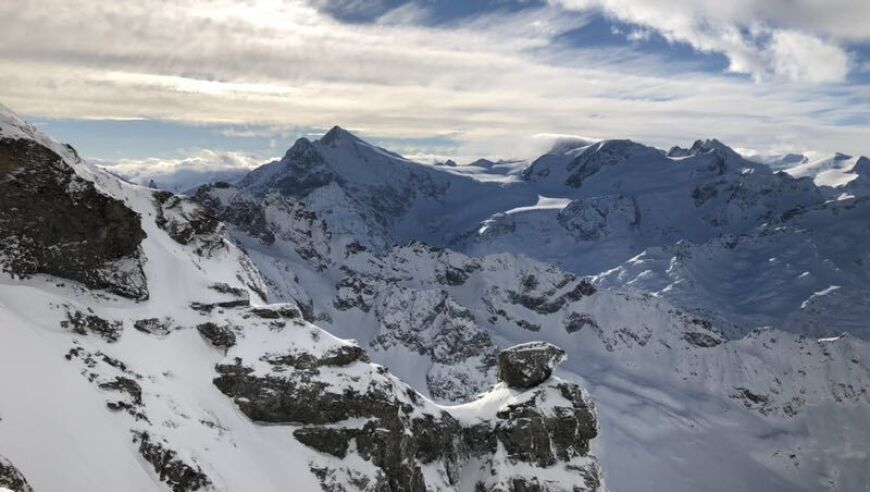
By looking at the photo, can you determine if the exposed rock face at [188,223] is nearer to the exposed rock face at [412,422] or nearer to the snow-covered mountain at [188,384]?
the snow-covered mountain at [188,384]

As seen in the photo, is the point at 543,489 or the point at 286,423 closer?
the point at 286,423

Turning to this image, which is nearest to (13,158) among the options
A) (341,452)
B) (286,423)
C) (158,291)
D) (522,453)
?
(158,291)

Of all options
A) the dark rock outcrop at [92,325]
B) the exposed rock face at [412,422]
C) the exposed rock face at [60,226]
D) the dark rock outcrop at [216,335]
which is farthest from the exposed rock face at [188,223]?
the dark rock outcrop at [92,325]

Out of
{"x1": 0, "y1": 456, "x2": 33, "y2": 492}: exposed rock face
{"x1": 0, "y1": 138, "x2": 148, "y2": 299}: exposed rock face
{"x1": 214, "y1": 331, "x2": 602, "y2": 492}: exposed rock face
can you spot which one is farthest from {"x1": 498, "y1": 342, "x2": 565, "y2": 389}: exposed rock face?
{"x1": 0, "y1": 456, "x2": 33, "y2": 492}: exposed rock face

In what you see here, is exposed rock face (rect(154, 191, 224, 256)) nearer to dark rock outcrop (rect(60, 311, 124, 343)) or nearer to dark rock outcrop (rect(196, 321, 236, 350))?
dark rock outcrop (rect(196, 321, 236, 350))

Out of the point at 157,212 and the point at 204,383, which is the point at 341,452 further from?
the point at 157,212

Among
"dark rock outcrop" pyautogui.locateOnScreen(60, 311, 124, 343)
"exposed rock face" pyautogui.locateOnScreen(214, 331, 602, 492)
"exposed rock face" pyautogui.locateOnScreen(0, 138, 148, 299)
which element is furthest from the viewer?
"exposed rock face" pyautogui.locateOnScreen(214, 331, 602, 492)

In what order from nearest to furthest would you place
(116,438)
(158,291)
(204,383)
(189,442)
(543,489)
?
(116,438) → (189,442) → (204,383) → (158,291) → (543,489)
